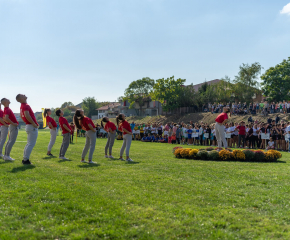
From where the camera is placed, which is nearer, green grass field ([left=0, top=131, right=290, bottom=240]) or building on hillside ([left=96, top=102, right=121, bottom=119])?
green grass field ([left=0, top=131, right=290, bottom=240])

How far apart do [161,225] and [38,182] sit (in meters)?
3.61

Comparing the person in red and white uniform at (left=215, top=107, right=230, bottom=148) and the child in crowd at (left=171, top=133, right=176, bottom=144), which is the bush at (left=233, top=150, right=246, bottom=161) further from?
the child in crowd at (left=171, top=133, right=176, bottom=144)

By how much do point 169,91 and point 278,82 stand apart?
76.0 feet

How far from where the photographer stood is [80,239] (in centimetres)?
339

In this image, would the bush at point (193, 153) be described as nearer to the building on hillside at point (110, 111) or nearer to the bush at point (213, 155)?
the bush at point (213, 155)

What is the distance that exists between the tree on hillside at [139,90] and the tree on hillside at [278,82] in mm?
44764

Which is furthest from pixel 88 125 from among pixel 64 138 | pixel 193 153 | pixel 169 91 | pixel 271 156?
pixel 169 91

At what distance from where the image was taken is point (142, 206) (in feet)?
15.3

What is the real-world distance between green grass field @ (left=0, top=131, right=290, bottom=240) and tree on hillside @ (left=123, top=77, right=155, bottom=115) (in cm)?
8205

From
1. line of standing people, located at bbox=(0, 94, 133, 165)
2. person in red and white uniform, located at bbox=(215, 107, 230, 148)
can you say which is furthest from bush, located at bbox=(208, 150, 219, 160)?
line of standing people, located at bbox=(0, 94, 133, 165)

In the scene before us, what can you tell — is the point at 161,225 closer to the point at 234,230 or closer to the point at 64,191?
the point at 234,230

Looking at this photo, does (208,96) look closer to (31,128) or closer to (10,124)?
(10,124)

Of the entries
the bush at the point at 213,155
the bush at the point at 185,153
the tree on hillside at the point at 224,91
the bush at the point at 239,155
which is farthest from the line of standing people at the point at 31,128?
A: the tree on hillside at the point at 224,91

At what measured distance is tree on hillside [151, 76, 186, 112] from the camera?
60750 millimetres
